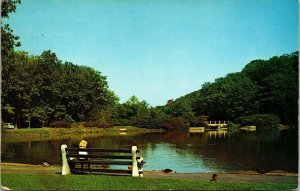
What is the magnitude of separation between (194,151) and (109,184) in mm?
11848

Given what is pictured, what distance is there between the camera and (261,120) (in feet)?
56.1

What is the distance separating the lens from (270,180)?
9.81 meters

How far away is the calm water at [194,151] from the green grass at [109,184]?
5.05m

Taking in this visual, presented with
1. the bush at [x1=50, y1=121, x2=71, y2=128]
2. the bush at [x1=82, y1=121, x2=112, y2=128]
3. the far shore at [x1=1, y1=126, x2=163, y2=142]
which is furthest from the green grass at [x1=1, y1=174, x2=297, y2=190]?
the bush at [x1=82, y1=121, x2=112, y2=128]

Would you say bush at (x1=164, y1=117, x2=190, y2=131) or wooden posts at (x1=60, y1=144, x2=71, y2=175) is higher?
bush at (x1=164, y1=117, x2=190, y2=131)

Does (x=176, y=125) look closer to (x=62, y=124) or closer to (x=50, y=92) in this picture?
(x=62, y=124)

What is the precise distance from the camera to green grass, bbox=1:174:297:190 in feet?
26.5

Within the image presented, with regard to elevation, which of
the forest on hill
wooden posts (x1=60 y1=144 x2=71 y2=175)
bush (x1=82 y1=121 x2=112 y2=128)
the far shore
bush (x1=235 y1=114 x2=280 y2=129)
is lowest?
wooden posts (x1=60 y1=144 x2=71 y2=175)

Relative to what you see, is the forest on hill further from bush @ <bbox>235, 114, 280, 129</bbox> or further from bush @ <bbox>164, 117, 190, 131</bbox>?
bush @ <bbox>164, 117, 190, 131</bbox>

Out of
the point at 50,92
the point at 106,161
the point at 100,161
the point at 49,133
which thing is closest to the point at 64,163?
the point at 100,161

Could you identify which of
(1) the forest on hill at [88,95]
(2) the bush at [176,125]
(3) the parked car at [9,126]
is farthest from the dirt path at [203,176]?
(2) the bush at [176,125]

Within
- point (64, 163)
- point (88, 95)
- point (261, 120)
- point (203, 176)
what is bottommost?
point (203, 176)

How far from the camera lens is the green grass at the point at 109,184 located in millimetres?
8062

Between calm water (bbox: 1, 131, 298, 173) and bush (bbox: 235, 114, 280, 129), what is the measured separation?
22.4 inches
